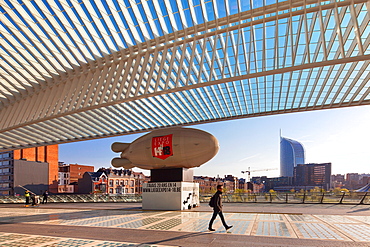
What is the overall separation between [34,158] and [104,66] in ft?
223

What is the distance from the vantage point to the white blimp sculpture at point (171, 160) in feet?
67.2

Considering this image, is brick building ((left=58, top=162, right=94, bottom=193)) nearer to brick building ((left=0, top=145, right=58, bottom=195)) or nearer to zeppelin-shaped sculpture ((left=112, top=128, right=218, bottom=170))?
brick building ((left=0, top=145, right=58, bottom=195))

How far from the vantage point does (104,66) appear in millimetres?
21266

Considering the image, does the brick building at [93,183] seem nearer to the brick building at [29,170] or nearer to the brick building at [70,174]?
the brick building at [29,170]

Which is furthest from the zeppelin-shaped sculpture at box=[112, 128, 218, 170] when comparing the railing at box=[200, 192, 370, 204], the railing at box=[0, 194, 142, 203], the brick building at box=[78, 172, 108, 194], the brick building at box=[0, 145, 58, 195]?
the brick building at box=[78, 172, 108, 194]

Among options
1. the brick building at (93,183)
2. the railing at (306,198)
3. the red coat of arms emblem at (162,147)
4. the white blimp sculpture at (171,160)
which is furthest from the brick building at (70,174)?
the red coat of arms emblem at (162,147)

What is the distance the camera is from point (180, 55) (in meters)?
21.9

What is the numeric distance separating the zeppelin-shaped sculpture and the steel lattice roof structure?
322cm

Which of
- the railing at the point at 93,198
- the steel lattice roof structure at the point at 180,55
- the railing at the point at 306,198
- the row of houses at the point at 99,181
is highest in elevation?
the steel lattice roof structure at the point at 180,55

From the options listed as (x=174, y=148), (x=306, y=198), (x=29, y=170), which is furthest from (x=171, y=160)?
(x=29, y=170)

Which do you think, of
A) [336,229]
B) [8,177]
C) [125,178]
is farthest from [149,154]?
[125,178]

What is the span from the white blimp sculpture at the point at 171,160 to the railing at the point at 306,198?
795 cm

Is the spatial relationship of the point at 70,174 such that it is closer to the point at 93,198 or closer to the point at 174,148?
the point at 93,198

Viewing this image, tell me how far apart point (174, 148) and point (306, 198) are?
13.5 m
